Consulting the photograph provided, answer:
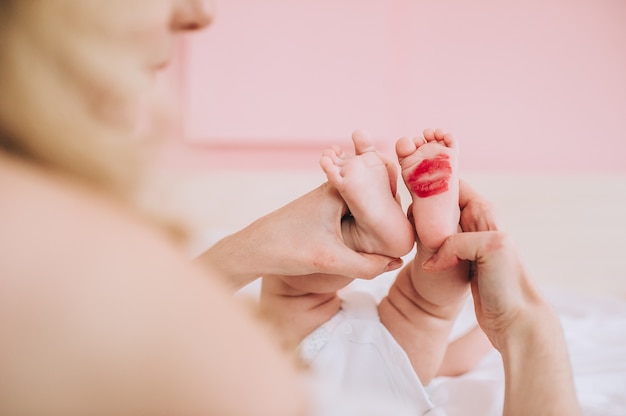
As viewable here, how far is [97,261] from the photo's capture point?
1.04 feet

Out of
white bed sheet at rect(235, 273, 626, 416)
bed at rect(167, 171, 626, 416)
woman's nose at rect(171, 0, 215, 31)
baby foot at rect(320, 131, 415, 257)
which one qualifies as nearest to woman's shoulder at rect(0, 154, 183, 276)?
woman's nose at rect(171, 0, 215, 31)

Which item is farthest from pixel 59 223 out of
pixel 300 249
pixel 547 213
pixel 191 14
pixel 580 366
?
pixel 547 213

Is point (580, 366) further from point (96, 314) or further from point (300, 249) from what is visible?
point (96, 314)

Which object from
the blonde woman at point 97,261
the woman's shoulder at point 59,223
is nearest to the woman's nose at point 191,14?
the blonde woman at point 97,261

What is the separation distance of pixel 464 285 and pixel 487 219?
11cm

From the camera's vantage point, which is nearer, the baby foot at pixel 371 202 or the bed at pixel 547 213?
the baby foot at pixel 371 202

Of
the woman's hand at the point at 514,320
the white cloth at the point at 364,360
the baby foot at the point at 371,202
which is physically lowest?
the white cloth at the point at 364,360

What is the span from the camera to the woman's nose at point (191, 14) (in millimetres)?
553

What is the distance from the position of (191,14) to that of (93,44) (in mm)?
210

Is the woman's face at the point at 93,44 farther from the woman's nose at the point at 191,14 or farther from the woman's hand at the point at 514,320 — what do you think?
the woman's hand at the point at 514,320

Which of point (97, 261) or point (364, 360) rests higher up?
point (97, 261)

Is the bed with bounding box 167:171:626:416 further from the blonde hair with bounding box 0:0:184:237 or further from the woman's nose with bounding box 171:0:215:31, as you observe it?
the blonde hair with bounding box 0:0:184:237

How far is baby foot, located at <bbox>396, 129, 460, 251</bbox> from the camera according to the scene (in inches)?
31.5

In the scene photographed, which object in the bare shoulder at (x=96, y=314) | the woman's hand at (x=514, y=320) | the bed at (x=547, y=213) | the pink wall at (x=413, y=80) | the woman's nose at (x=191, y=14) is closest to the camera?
the bare shoulder at (x=96, y=314)
